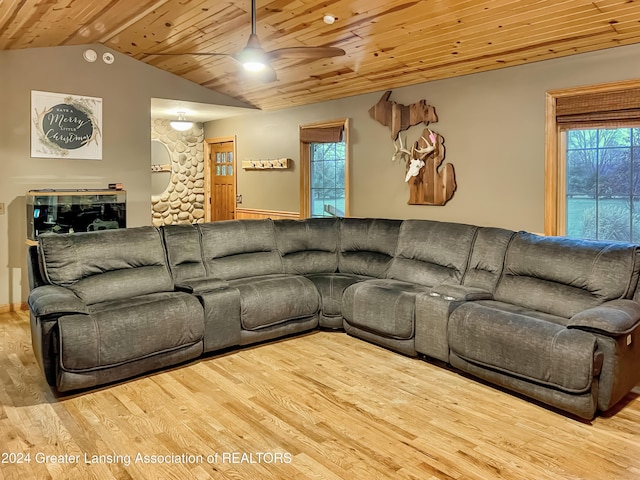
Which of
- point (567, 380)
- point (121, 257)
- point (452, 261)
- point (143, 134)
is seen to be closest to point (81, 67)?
point (143, 134)

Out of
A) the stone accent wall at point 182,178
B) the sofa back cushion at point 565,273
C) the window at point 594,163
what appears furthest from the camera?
the stone accent wall at point 182,178

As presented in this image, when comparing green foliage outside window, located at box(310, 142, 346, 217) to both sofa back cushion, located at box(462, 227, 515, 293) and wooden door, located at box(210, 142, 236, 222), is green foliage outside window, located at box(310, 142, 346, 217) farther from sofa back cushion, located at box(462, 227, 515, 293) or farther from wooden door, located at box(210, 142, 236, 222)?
sofa back cushion, located at box(462, 227, 515, 293)

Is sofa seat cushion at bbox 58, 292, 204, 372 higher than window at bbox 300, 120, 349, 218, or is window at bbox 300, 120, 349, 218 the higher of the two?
window at bbox 300, 120, 349, 218

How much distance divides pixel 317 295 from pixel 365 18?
2392 mm

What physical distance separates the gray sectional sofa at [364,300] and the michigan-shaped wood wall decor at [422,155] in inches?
22.1

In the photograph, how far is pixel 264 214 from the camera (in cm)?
741

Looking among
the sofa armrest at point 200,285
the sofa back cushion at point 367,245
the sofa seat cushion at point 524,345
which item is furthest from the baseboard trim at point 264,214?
the sofa seat cushion at point 524,345

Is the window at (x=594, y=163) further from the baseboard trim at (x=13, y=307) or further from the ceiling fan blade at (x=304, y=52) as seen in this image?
the baseboard trim at (x=13, y=307)

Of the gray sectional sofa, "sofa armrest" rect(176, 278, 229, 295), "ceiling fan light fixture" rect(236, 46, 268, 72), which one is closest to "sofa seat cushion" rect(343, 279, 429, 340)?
the gray sectional sofa

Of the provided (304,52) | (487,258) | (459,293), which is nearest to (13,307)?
(304,52)

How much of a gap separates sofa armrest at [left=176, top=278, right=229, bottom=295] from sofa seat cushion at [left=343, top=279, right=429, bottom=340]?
1.12 meters

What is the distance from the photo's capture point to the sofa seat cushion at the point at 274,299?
13.3 ft

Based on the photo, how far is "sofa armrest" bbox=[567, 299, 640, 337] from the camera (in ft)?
9.23

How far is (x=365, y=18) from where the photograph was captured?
4012mm
